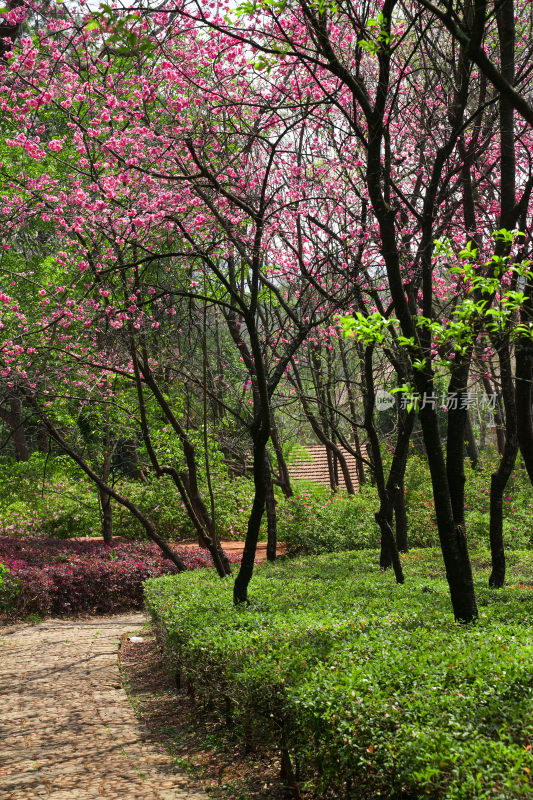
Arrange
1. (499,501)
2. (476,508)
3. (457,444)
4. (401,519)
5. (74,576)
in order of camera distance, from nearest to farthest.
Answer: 1. (457,444)
2. (499,501)
3. (74,576)
4. (401,519)
5. (476,508)

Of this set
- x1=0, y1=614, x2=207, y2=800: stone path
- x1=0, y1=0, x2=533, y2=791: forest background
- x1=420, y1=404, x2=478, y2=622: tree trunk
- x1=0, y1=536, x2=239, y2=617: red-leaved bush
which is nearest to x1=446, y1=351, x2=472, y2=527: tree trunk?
x1=0, y1=0, x2=533, y2=791: forest background

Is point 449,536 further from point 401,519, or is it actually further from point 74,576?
point 74,576

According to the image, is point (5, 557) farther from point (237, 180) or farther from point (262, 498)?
point (237, 180)

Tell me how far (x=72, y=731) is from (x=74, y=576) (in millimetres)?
5579

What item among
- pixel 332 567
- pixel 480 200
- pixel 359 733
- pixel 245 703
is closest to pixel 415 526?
pixel 332 567

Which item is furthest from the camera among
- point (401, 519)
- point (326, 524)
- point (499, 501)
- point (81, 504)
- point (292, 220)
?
point (81, 504)

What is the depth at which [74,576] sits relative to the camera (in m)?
10.6

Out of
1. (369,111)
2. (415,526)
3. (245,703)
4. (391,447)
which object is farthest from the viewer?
(391,447)

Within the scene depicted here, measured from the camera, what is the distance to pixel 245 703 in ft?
13.4

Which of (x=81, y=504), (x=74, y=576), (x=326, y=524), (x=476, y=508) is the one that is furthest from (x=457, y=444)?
(x=81, y=504)

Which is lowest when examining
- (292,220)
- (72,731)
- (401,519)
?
(72,731)

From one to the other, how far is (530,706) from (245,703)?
73.4 inches

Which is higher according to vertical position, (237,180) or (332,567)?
(237,180)

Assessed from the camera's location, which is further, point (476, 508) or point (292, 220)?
point (476, 508)
